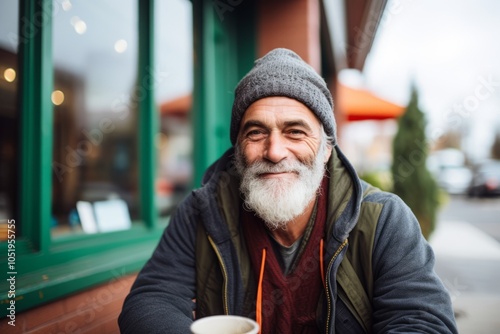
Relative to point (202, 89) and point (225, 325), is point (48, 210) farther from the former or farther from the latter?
point (202, 89)

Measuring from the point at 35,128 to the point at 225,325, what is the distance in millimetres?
1417

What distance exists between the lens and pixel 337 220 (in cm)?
157

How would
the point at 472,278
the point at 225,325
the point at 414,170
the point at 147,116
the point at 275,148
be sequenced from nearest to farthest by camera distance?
the point at 225,325
the point at 275,148
the point at 147,116
the point at 472,278
the point at 414,170

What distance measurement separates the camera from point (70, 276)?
6.23 feet

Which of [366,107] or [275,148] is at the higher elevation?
[366,107]

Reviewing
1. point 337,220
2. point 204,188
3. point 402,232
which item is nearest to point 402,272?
point 402,232

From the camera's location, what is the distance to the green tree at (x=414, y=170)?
6703 millimetres

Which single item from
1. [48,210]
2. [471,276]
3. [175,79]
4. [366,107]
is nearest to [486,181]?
[366,107]

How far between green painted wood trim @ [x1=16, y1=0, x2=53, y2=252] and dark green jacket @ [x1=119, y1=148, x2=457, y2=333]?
629 mm

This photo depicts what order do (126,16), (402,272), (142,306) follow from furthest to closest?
(126,16) → (142,306) → (402,272)

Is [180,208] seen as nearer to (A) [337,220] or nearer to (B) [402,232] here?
(A) [337,220]

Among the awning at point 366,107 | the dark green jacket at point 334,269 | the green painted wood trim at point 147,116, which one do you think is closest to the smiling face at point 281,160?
the dark green jacket at point 334,269

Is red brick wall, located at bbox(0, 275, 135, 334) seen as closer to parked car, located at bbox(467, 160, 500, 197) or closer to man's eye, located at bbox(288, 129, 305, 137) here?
man's eye, located at bbox(288, 129, 305, 137)

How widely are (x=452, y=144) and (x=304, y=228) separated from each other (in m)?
48.4
